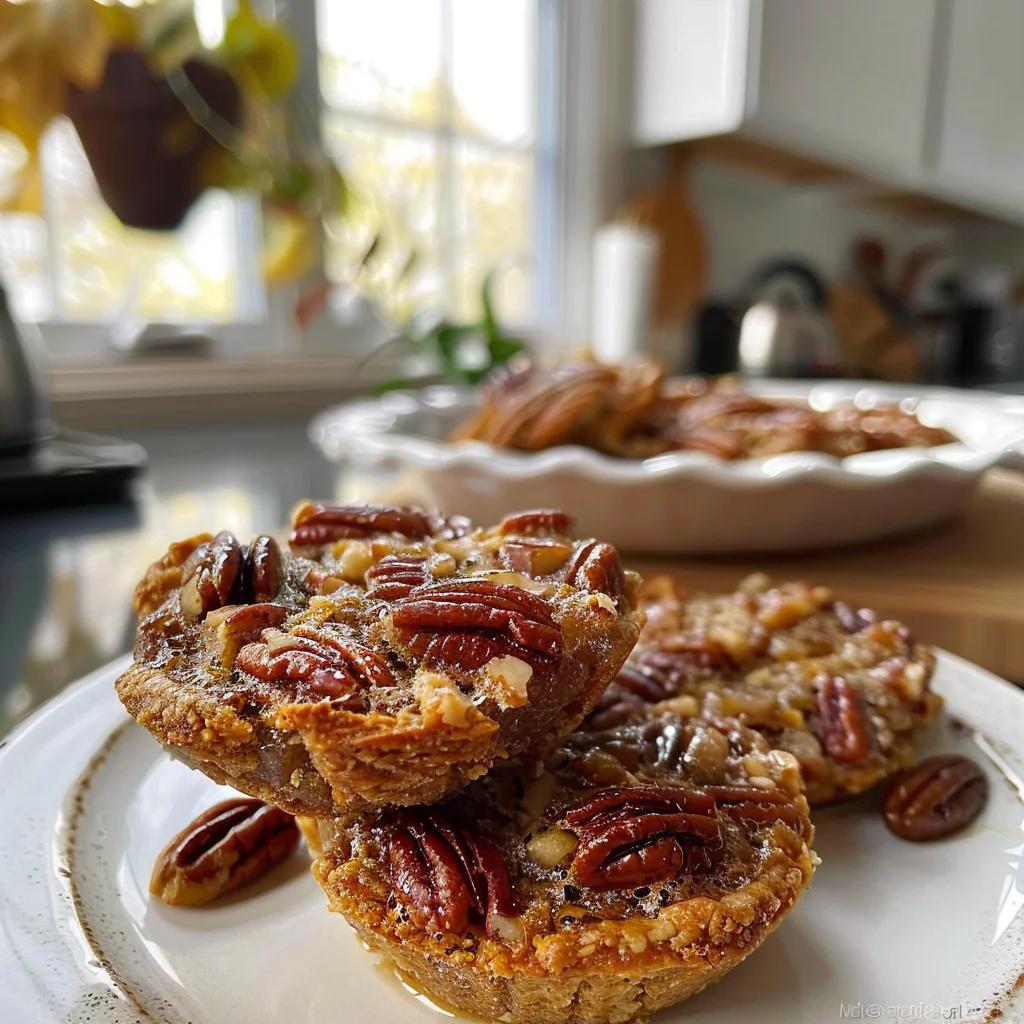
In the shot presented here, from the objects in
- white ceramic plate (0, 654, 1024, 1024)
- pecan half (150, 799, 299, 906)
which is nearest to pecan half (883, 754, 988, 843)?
white ceramic plate (0, 654, 1024, 1024)

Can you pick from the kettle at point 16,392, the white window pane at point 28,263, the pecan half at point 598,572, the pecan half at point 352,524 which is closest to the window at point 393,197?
the white window pane at point 28,263

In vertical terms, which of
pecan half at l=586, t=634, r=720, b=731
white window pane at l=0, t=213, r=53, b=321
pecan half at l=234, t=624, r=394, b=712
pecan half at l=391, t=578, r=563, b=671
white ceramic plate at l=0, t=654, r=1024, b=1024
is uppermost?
white window pane at l=0, t=213, r=53, b=321

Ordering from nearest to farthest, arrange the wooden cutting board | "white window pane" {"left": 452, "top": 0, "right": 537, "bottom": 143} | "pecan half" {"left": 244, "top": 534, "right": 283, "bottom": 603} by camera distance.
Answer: "pecan half" {"left": 244, "top": 534, "right": 283, "bottom": 603}, the wooden cutting board, "white window pane" {"left": 452, "top": 0, "right": 537, "bottom": 143}

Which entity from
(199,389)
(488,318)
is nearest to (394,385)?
(488,318)

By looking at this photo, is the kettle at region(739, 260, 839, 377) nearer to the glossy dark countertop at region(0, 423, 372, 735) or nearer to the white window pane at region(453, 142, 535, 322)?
the white window pane at region(453, 142, 535, 322)

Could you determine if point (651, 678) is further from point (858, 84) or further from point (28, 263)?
point (858, 84)

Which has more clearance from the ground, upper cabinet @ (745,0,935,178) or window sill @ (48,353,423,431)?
upper cabinet @ (745,0,935,178)

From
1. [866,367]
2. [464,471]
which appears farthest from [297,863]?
[866,367]

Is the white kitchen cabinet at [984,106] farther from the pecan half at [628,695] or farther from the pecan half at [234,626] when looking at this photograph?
the pecan half at [234,626]
